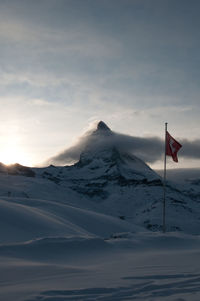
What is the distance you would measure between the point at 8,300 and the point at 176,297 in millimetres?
3931

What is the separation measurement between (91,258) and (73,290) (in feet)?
19.8

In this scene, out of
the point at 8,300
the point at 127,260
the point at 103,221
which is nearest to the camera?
the point at 8,300

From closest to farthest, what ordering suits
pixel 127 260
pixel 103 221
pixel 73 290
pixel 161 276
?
pixel 73 290 → pixel 161 276 → pixel 127 260 → pixel 103 221

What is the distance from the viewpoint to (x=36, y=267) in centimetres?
1085

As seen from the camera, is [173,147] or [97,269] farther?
[173,147]

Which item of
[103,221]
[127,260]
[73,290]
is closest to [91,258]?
[127,260]

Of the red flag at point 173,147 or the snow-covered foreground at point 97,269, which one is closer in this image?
the snow-covered foreground at point 97,269

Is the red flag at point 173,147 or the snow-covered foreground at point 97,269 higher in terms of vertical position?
the red flag at point 173,147

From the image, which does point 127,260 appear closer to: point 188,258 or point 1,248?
point 188,258

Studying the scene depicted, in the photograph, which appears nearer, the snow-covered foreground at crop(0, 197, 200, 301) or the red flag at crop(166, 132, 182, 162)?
the snow-covered foreground at crop(0, 197, 200, 301)

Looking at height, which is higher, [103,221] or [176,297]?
[176,297]

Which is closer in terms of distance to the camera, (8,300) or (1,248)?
(8,300)

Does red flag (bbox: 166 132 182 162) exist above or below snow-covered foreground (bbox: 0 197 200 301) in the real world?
above

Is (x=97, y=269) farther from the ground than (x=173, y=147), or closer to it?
closer to it
